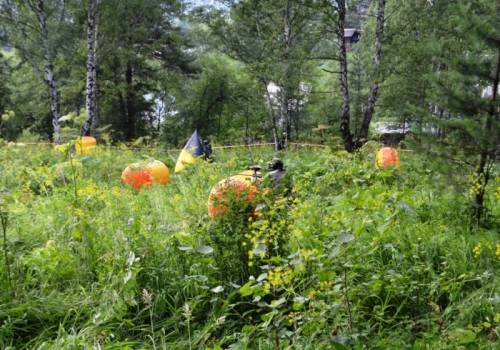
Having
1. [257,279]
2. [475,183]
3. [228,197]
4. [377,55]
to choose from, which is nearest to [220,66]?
[377,55]

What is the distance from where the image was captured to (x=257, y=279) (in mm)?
2094

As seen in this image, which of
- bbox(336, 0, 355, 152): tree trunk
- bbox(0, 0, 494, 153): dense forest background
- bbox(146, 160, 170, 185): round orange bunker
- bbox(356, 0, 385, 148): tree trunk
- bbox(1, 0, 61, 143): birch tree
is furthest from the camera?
bbox(1, 0, 61, 143): birch tree

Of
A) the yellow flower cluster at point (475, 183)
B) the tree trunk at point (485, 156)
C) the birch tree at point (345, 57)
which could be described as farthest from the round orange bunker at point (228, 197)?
the birch tree at point (345, 57)

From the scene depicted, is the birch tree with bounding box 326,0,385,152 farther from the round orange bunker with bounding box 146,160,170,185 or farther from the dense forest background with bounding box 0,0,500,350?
the round orange bunker with bounding box 146,160,170,185

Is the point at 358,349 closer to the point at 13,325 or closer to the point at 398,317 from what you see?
the point at 398,317

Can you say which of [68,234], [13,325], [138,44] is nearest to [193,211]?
[68,234]

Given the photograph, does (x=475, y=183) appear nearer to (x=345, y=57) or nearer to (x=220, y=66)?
(x=345, y=57)

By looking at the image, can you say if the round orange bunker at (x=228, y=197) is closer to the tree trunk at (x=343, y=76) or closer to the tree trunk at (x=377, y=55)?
the tree trunk at (x=343, y=76)

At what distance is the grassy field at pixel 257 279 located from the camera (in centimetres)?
219

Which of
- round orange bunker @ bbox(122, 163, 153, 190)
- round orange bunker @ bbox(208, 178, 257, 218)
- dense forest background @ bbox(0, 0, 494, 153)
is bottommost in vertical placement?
round orange bunker @ bbox(122, 163, 153, 190)

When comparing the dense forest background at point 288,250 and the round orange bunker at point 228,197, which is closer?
the dense forest background at point 288,250

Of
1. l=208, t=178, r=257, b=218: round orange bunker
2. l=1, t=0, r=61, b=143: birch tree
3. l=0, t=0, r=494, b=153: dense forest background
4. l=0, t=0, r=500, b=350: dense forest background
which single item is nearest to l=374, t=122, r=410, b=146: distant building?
l=0, t=0, r=494, b=153: dense forest background

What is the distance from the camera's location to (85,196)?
12.0 feet

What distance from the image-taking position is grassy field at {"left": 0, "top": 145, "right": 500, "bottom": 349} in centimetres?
219
